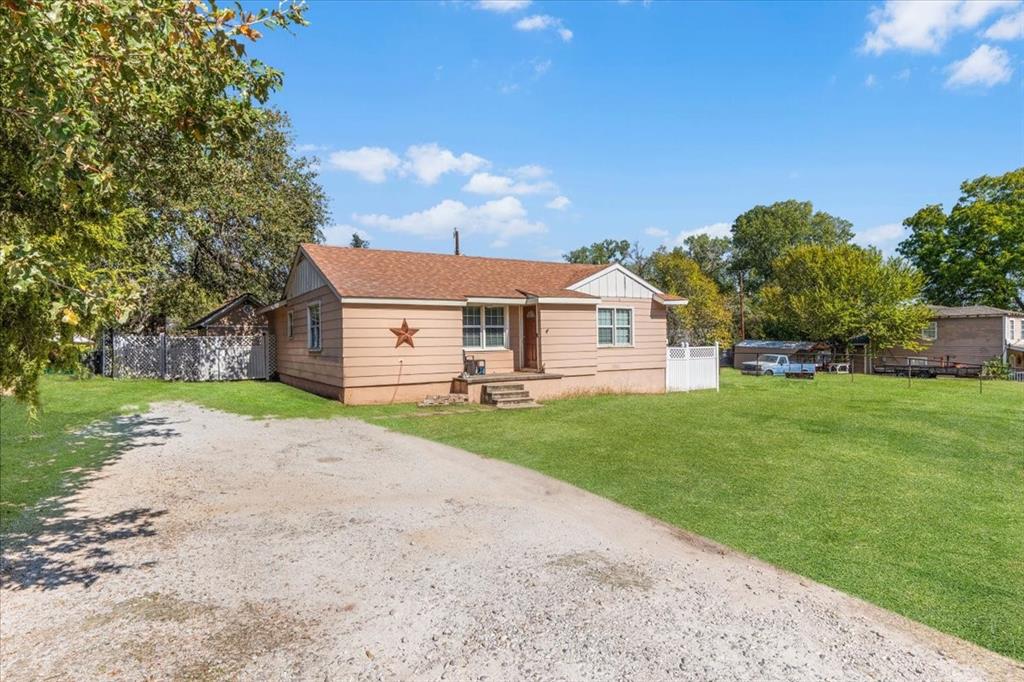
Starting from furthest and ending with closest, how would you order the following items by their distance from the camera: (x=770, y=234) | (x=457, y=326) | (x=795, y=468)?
(x=770, y=234), (x=457, y=326), (x=795, y=468)

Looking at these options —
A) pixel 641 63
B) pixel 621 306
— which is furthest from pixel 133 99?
pixel 621 306

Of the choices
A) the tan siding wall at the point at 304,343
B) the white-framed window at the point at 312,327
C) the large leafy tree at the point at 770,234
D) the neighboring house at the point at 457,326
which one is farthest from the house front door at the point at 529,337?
Answer: the large leafy tree at the point at 770,234

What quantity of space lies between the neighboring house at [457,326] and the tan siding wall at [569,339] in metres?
0.03

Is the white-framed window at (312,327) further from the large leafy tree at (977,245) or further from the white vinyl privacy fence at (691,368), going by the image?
the large leafy tree at (977,245)

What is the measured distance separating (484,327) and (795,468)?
10172 mm

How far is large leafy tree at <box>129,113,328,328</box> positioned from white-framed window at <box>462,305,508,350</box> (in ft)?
33.4

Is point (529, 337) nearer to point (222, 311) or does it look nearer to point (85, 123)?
point (222, 311)

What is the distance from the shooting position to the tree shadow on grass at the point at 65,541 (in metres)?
4.23

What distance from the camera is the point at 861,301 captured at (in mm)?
34719

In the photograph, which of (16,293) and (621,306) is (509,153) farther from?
(16,293)

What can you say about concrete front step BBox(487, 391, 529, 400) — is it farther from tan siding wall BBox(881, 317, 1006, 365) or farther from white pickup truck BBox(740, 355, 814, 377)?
tan siding wall BBox(881, 317, 1006, 365)

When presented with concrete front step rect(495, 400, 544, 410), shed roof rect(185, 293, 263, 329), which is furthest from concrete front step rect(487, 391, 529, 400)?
shed roof rect(185, 293, 263, 329)

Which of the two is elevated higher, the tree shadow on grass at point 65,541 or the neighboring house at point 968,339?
the neighboring house at point 968,339

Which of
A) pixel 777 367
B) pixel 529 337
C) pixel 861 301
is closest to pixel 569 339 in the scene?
pixel 529 337
